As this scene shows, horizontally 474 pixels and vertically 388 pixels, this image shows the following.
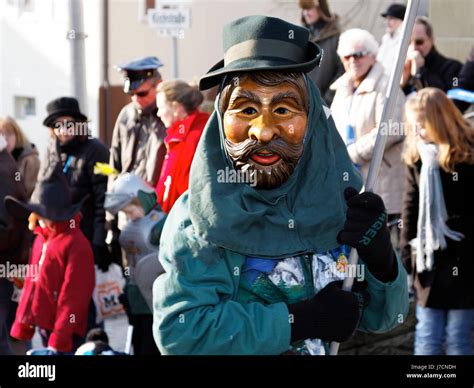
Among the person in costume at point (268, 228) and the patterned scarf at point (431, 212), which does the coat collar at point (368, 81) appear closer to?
the patterned scarf at point (431, 212)

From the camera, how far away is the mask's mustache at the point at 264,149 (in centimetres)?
284

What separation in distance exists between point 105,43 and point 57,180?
3.06 metres

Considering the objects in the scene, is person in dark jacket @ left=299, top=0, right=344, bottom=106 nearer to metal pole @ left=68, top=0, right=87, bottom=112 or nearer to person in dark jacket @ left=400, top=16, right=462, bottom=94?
person in dark jacket @ left=400, top=16, right=462, bottom=94

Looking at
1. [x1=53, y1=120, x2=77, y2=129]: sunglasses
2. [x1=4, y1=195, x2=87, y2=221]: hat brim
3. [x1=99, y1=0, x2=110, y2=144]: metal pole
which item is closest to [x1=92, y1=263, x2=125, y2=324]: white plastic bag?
[x1=4, y1=195, x2=87, y2=221]: hat brim

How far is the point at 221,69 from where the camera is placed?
289 cm

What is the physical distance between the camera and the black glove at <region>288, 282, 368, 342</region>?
280 cm

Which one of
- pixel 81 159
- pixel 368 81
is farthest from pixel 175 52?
pixel 368 81

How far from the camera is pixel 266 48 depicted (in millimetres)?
2855

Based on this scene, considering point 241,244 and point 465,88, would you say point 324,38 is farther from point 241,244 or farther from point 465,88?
point 241,244

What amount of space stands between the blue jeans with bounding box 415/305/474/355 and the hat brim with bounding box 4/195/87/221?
6.20 ft

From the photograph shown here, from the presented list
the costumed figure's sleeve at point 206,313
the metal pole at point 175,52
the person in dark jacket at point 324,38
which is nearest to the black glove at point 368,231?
the costumed figure's sleeve at point 206,313

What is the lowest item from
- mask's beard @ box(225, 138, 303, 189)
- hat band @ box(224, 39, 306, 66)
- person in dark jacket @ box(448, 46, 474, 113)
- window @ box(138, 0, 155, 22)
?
mask's beard @ box(225, 138, 303, 189)

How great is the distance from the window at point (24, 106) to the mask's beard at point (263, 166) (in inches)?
239
